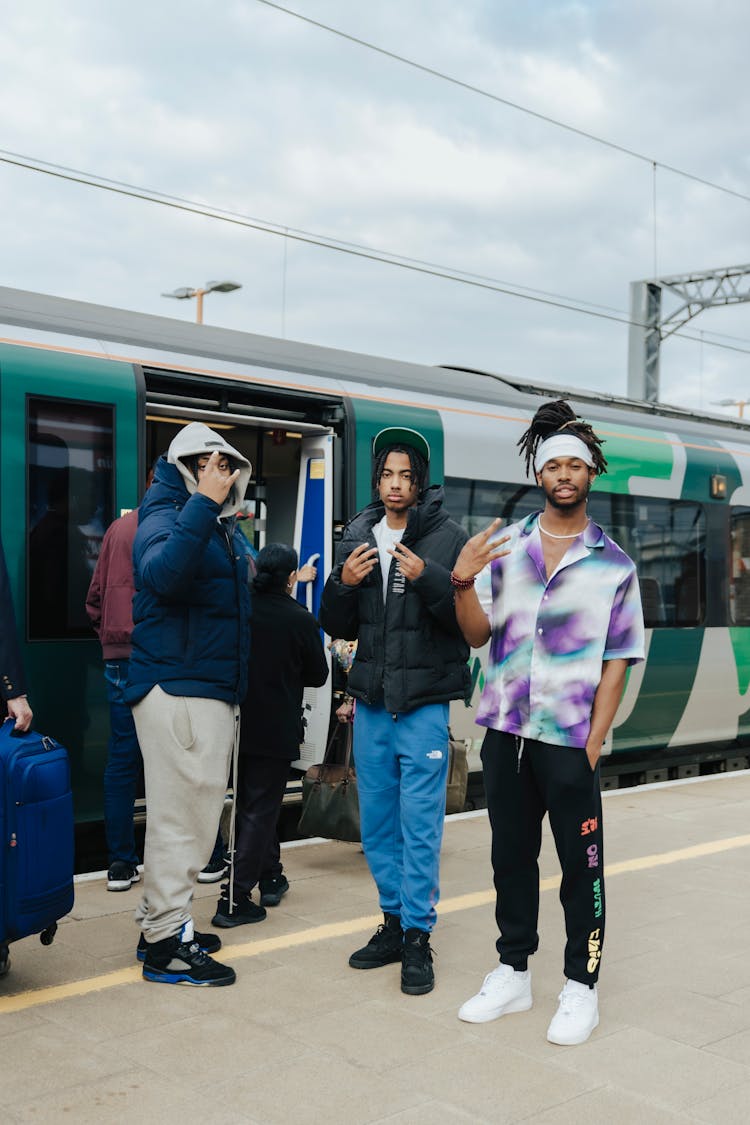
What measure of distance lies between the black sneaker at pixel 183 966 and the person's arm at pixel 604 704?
1.47 meters

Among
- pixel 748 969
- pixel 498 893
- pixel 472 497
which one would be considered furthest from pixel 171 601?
pixel 472 497

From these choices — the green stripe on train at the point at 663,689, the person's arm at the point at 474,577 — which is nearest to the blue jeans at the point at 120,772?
the person's arm at the point at 474,577

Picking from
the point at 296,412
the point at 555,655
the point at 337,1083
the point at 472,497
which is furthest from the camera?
the point at 472,497

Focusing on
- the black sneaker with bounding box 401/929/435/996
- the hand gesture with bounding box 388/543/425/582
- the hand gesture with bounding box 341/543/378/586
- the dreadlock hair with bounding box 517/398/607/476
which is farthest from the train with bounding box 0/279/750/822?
the dreadlock hair with bounding box 517/398/607/476

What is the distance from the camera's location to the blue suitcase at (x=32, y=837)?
12.8ft

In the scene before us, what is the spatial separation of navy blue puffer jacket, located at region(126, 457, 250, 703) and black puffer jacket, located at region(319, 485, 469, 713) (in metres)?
0.40

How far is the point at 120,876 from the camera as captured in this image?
17.7 feet

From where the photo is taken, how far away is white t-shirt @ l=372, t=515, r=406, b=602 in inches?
175

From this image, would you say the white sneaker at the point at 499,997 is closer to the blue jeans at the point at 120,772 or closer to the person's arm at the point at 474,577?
the person's arm at the point at 474,577

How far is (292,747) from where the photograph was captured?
16.8ft

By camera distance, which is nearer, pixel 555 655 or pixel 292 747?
pixel 555 655

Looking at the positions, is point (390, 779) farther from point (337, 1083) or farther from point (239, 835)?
point (337, 1083)

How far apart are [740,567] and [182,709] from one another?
7.00 metres

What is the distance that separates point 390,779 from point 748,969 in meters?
1.46
